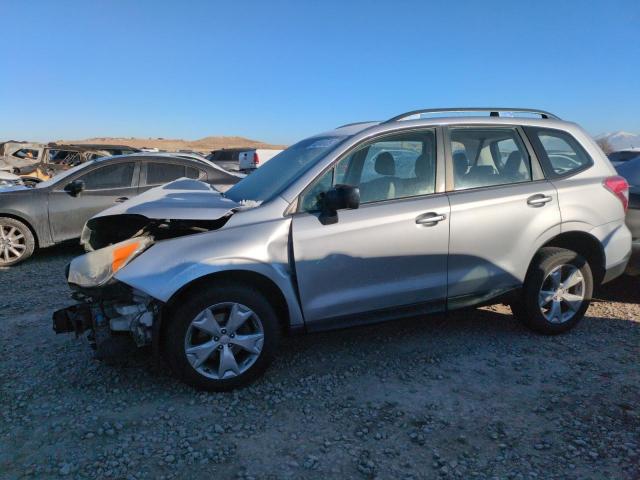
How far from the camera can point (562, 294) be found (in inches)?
170

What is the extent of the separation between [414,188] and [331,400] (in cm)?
172

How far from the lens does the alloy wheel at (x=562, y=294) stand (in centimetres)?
427

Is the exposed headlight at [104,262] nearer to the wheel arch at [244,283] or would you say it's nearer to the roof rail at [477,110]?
the wheel arch at [244,283]

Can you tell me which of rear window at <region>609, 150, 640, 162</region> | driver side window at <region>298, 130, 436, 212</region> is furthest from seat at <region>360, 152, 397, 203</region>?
rear window at <region>609, 150, 640, 162</region>

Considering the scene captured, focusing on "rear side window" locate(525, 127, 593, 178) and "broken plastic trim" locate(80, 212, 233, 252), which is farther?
"rear side window" locate(525, 127, 593, 178)

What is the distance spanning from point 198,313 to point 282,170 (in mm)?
1454

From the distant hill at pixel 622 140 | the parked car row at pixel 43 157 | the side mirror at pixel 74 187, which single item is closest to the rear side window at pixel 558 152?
the side mirror at pixel 74 187

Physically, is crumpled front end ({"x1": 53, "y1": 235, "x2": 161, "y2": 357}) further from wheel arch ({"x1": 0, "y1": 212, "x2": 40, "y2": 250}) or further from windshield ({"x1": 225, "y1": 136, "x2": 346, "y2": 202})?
wheel arch ({"x1": 0, "y1": 212, "x2": 40, "y2": 250})

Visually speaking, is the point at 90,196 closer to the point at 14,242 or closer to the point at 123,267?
the point at 14,242

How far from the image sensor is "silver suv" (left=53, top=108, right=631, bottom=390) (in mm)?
3322

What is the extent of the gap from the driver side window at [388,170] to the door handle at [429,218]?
0.65 ft

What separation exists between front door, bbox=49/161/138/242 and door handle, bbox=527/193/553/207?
5.89 m

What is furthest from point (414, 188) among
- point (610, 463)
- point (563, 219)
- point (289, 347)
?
point (610, 463)

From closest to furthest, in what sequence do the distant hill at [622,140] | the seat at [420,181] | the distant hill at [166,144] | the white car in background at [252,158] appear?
the seat at [420,181]
the distant hill at [622,140]
the white car in background at [252,158]
the distant hill at [166,144]
